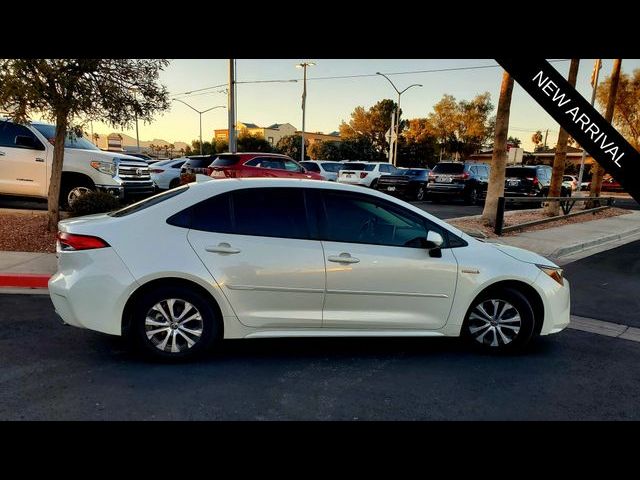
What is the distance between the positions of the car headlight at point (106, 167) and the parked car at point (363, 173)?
11.0 meters

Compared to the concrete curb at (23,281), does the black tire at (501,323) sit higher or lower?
higher

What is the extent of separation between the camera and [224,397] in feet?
10.8

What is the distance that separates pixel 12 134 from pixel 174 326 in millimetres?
8218

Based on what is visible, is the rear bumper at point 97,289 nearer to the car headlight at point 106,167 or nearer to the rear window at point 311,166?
the car headlight at point 106,167

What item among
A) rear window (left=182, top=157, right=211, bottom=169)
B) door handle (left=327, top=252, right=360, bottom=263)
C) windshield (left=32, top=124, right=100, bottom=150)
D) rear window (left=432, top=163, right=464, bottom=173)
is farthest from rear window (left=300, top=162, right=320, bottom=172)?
door handle (left=327, top=252, right=360, bottom=263)

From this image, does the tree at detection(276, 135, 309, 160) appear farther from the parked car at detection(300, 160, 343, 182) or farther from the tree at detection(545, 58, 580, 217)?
the tree at detection(545, 58, 580, 217)

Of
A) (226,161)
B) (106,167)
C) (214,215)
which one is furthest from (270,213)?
(226,161)

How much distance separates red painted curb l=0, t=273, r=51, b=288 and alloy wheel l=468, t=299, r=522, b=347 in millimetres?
5436

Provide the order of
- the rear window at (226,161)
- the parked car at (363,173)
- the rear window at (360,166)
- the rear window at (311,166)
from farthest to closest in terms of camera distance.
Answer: the rear window at (311,166) → the rear window at (360,166) → the parked car at (363,173) → the rear window at (226,161)

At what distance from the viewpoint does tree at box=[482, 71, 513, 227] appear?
1130cm

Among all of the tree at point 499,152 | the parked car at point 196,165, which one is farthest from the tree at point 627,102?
the parked car at point 196,165

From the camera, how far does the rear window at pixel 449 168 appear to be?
18947 millimetres
